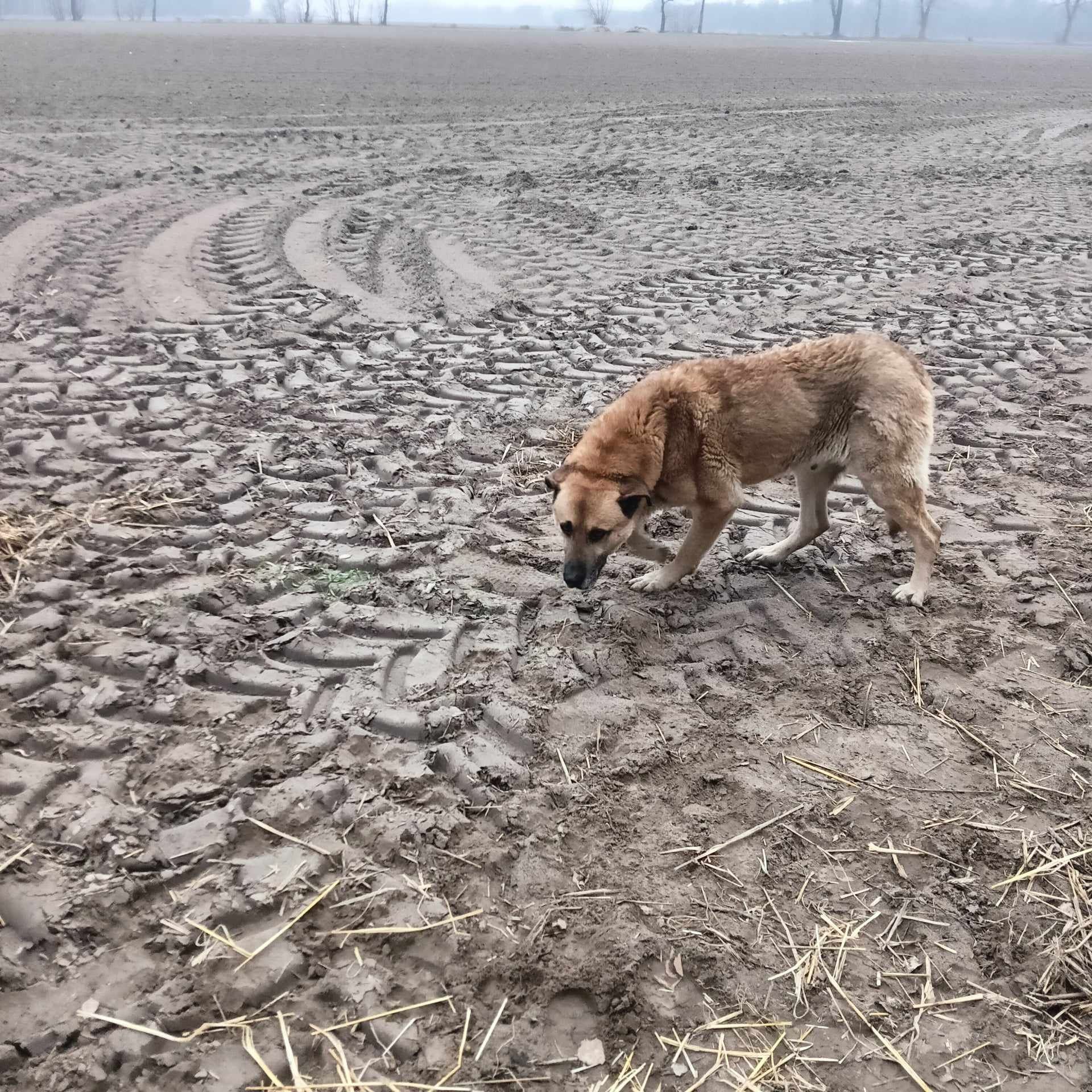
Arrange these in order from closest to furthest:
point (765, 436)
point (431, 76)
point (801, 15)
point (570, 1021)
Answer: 1. point (570, 1021)
2. point (765, 436)
3. point (431, 76)
4. point (801, 15)

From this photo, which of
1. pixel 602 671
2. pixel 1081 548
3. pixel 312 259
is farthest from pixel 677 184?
pixel 602 671

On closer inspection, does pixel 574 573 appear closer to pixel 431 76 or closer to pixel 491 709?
pixel 491 709

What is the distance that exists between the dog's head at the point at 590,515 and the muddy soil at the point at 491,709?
344 mm

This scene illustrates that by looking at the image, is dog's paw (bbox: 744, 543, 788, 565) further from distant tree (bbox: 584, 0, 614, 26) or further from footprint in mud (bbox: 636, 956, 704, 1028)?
distant tree (bbox: 584, 0, 614, 26)

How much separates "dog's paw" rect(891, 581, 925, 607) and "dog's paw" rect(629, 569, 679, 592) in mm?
1176

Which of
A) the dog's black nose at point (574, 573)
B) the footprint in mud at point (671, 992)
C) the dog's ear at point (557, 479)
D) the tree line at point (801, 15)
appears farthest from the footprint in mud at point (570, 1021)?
the tree line at point (801, 15)


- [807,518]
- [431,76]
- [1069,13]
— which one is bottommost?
[807,518]

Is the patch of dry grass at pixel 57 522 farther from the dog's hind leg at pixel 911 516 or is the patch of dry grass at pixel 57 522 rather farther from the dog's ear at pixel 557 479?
the dog's hind leg at pixel 911 516

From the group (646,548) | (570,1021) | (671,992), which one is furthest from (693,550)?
(570,1021)

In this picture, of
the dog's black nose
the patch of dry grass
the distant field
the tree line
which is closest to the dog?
the dog's black nose

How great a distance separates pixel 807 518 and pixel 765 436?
2.12ft

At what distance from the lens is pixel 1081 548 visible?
192 inches

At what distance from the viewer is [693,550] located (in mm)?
4504

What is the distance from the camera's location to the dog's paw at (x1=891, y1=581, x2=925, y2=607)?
4.46 meters
